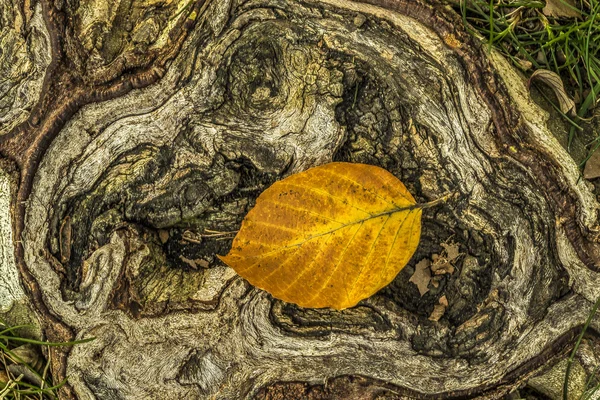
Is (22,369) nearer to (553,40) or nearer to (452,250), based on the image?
(452,250)

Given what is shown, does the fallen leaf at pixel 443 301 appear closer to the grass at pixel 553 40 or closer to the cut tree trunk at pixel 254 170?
the cut tree trunk at pixel 254 170

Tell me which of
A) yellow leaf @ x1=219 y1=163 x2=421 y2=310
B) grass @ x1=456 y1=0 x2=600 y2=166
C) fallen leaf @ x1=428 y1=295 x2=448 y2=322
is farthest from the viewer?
grass @ x1=456 y1=0 x2=600 y2=166

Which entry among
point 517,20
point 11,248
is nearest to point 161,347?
point 11,248

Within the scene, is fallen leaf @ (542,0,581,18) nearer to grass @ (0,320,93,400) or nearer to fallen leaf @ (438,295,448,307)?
fallen leaf @ (438,295,448,307)

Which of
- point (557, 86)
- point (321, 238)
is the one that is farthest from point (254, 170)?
point (557, 86)

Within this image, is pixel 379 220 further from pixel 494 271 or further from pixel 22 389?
pixel 22 389

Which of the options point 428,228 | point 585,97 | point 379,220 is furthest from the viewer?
point 585,97

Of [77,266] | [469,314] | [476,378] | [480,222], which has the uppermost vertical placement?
[480,222]

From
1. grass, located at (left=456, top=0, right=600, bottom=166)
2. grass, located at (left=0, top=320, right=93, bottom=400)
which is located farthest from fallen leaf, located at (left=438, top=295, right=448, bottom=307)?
grass, located at (left=0, top=320, right=93, bottom=400)
